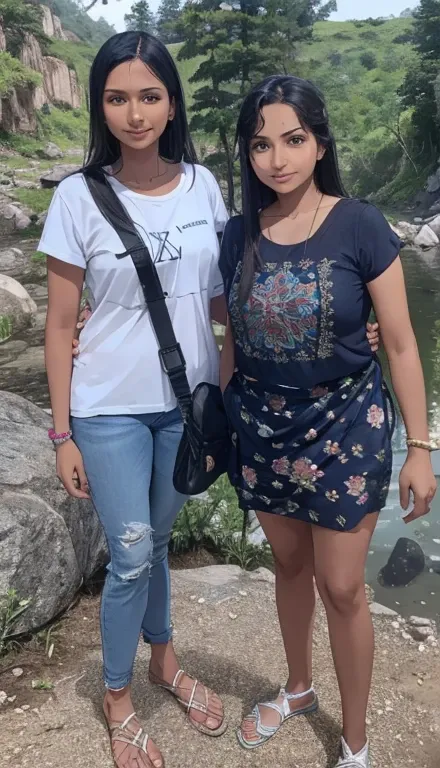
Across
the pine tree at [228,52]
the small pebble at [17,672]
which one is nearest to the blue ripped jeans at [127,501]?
the small pebble at [17,672]

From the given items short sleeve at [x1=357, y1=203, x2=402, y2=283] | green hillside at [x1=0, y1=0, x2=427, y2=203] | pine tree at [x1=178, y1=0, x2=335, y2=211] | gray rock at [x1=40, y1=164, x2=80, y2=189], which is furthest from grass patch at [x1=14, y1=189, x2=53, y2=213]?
short sleeve at [x1=357, y1=203, x2=402, y2=283]

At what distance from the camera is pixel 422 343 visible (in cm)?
996

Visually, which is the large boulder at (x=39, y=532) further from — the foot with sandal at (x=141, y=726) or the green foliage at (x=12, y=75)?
the green foliage at (x=12, y=75)

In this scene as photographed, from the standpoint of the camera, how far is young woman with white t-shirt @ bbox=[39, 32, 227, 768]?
6.01ft

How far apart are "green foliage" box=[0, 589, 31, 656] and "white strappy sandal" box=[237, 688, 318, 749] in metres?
0.96

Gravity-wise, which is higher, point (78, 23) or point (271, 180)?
point (78, 23)

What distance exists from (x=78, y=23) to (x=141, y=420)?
88987 mm

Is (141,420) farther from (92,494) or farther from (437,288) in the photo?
(437,288)

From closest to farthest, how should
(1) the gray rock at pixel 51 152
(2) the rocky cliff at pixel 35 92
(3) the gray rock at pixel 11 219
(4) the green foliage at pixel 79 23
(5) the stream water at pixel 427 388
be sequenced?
(5) the stream water at pixel 427 388
(3) the gray rock at pixel 11 219
(2) the rocky cliff at pixel 35 92
(1) the gray rock at pixel 51 152
(4) the green foliage at pixel 79 23

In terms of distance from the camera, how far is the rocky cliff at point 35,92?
107ft

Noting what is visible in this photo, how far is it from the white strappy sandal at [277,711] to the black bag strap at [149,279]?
1.15 m

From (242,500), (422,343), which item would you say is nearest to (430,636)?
(242,500)

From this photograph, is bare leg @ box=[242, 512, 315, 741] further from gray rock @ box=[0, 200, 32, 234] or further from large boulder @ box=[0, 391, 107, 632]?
gray rock @ box=[0, 200, 32, 234]

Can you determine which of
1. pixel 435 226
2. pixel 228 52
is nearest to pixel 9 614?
pixel 435 226
